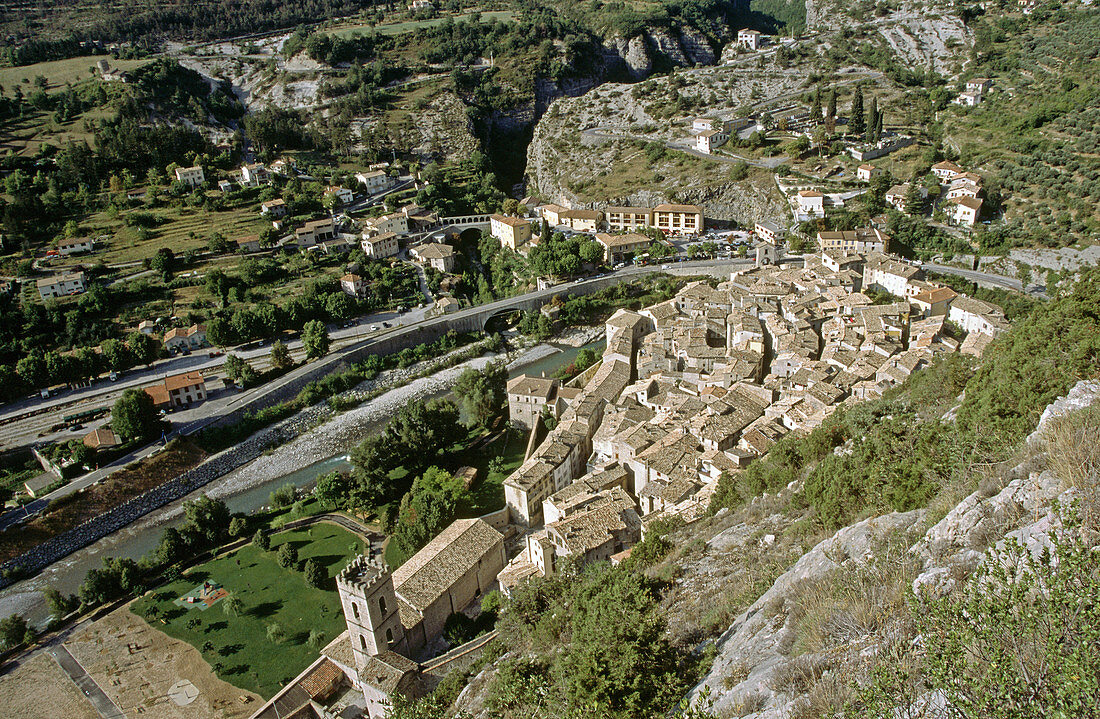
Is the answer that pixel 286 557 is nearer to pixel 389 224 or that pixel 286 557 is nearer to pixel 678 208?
pixel 389 224

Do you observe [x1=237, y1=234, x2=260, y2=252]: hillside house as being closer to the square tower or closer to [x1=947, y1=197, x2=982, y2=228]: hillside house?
the square tower

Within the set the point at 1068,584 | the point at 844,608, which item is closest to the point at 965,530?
the point at 844,608

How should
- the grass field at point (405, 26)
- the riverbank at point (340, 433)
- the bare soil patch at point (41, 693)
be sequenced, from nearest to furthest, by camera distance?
the bare soil patch at point (41, 693), the riverbank at point (340, 433), the grass field at point (405, 26)

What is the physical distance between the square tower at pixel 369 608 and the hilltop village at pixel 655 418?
52 millimetres

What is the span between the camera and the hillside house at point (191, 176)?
59.1 metres

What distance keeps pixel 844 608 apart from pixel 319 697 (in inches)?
639

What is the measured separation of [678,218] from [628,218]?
3981mm

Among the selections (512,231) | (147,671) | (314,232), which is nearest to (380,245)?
(314,232)

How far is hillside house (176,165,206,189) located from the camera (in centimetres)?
5909

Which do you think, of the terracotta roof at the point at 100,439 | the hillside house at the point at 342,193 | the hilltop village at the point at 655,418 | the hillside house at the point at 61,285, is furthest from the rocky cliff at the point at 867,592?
the hillside house at the point at 342,193

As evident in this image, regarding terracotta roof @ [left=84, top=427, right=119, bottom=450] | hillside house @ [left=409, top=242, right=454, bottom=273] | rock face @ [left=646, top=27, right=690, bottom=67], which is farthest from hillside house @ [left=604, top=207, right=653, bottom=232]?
rock face @ [left=646, top=27, right=690, bottom=67]

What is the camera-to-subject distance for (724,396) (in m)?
28.7

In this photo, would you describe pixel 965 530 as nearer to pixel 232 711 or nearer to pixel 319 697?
pixel 319 697

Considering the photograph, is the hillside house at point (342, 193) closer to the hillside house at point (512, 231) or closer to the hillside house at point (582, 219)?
the hillside house at point (512, 231)
